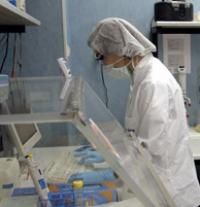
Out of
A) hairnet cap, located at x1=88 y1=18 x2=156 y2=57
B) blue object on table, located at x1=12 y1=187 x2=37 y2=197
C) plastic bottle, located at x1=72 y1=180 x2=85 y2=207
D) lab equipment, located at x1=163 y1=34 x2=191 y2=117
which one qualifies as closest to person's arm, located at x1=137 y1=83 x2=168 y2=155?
hairnet cap, located at x1=88 y1=18 x2=156 y2=57

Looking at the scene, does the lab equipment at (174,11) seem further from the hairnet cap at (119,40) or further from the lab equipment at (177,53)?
the hairnet cap at (119,40)

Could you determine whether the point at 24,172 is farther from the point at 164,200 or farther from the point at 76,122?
the point at 76,122

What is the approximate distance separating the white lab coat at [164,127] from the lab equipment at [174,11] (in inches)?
32.4

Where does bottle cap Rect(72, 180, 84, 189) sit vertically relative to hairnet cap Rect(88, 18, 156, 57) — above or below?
below

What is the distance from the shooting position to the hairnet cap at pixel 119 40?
1663mm

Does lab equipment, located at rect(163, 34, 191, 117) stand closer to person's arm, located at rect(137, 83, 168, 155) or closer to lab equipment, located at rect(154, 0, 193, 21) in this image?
lab equipment, located at rect(154, 0, 193, 21)

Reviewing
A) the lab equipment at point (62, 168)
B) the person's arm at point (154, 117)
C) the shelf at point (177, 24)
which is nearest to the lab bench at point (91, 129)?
the lab equipment at point (62, 168)

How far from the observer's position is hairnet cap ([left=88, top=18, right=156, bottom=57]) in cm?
166

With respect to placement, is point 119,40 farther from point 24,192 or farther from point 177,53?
point 177,53

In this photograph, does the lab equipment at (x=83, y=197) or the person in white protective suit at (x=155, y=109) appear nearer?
the lab equipment at (x=83, y=197)

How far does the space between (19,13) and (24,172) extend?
0.67 metres

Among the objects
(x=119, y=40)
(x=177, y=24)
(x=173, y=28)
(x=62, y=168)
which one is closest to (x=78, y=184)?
(x=62, y=168)

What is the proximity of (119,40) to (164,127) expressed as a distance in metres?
0.50

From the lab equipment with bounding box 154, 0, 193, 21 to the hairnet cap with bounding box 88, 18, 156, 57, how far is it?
2.41ft
